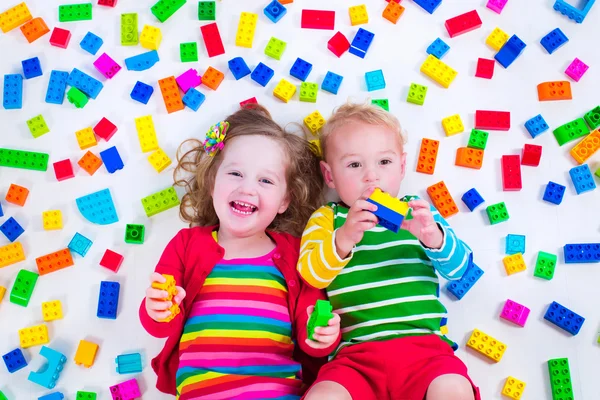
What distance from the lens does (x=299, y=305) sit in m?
1.43

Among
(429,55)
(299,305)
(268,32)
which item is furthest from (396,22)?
(299,305)

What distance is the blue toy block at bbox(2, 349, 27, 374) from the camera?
5.17 ft

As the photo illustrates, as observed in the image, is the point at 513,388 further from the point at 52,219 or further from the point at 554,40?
the point at 52,219

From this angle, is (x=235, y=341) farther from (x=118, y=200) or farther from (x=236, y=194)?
(x=118, y=200)

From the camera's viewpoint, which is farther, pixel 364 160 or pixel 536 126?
pixel 536 126

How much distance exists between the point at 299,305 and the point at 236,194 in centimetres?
31

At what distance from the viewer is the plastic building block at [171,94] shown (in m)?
1.70

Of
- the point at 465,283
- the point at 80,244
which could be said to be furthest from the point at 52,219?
the point at 465,283

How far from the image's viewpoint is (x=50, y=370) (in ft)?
5.11

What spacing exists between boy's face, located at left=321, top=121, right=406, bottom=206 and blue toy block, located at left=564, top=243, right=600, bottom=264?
54 centimetres

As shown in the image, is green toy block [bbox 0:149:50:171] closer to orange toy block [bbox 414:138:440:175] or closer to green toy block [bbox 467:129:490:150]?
orange toy block [bbox 414:138:440:175]

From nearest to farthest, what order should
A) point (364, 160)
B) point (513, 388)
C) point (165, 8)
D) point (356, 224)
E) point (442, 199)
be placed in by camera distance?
point (356, 224)
point (364, 160)
point (513, 388)
point (442, 199)
point (165, 8)

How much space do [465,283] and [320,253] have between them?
49cm

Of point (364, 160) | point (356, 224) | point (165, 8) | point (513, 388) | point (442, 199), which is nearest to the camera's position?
point (356, 224)
